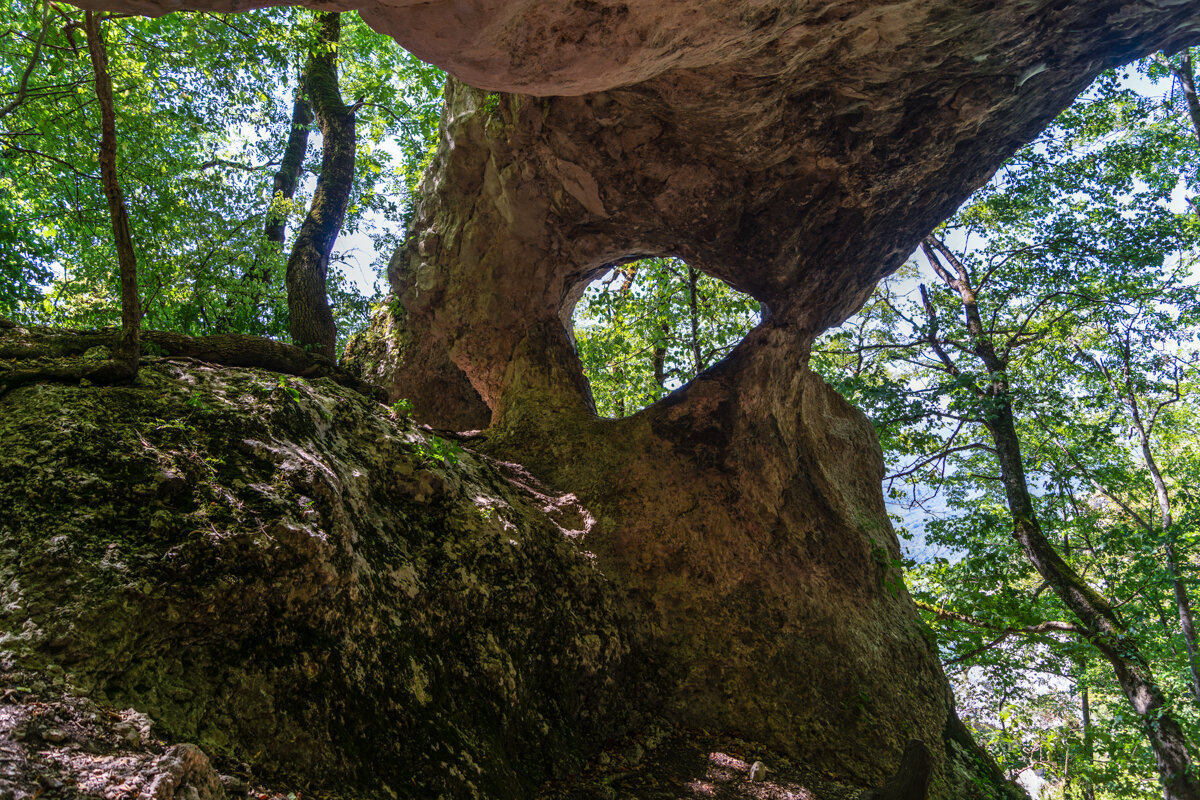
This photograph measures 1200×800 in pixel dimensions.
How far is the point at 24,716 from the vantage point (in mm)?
1900

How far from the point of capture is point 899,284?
13.9 meters

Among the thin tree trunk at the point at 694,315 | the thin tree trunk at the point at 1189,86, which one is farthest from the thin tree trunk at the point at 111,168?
the thin tree trunk at the point at 1189,86

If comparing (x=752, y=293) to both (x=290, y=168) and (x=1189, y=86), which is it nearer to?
(x=290, y=168)

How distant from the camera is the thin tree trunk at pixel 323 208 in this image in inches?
281

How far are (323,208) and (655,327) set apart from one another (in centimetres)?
648

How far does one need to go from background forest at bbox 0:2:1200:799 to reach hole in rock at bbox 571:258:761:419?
0.06 m

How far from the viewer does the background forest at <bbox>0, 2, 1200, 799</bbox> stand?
7918mm

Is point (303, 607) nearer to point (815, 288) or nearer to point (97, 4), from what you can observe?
point (97, 4)

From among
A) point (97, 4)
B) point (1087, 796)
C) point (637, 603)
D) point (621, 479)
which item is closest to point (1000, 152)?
point (621, 479)

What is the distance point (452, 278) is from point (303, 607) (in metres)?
6.67

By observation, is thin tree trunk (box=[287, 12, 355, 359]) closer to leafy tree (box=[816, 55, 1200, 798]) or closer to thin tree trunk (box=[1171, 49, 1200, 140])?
leafy tree (box=[816, 55, 1200, 798])

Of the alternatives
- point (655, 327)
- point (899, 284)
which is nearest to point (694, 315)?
point (655, 327)

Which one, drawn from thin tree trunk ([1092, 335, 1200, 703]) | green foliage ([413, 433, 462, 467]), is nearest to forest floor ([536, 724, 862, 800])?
green foliage ([413, 433, 462, 467])

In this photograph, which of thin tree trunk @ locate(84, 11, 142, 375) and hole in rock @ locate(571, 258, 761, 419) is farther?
hole in rock @ locate(571, 258, 761, 419)
